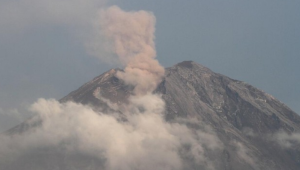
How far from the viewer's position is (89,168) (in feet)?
653

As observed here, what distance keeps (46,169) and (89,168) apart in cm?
1364

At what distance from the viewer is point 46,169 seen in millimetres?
199625

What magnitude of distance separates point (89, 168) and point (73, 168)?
5041 mm

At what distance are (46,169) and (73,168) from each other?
8611 mm

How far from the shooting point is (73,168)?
199m
